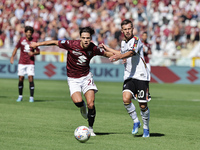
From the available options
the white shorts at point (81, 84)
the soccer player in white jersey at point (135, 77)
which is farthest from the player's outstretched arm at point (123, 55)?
the white shorts at point (81, 84)

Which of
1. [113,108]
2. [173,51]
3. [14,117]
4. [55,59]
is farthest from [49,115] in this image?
[173,51]

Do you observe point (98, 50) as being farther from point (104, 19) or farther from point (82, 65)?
point (104, 19)

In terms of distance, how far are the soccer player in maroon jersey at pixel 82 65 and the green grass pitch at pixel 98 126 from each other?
68cm

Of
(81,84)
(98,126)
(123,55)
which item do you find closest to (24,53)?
(98,126)

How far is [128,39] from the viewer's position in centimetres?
931

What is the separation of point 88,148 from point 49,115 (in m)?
4.82

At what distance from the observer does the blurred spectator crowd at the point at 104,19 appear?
30172 millimetres

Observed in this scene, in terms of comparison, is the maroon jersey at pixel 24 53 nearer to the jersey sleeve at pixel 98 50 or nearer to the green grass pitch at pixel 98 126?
the green grass pitch at pixel 98 126

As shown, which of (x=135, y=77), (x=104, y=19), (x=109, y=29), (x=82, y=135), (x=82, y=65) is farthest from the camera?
(x=104, y=19)

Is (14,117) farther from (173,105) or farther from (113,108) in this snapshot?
(173,105)

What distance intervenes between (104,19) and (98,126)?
21.4m

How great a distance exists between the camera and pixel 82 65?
9688 mm

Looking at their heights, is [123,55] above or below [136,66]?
above

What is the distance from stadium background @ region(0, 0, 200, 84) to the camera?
28562mm
